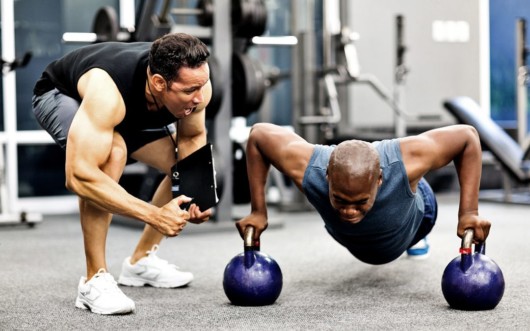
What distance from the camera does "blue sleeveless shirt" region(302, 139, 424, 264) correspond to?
2125 millimetres

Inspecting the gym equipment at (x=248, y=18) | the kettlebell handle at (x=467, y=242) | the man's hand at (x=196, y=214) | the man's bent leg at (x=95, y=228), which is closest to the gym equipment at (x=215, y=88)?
the gym equipment at (x=248, y=18)

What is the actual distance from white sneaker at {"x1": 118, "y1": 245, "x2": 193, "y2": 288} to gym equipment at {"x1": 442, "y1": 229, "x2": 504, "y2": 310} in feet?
3.17

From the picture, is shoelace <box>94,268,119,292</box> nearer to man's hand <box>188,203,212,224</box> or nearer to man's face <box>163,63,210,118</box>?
man's hand <box>188,203,212,224</box>

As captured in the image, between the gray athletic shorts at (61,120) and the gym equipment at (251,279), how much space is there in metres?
0.49

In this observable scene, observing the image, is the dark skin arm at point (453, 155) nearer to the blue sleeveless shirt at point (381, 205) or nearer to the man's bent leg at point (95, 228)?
the blue sleeveless shirt at point (381, 205)

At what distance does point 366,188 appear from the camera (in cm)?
195

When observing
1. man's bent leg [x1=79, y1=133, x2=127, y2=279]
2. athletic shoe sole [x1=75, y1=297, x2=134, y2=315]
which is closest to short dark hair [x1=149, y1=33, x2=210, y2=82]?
man's bent leg [x1=79, y1=133, x2=127, y2=279]

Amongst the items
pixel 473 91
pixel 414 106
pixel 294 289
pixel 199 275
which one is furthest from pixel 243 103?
pixel 473 91

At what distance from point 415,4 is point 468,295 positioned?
5752 millimetres

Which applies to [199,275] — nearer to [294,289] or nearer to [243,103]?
[294,289]

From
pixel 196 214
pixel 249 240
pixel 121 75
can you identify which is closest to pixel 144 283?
pixel 249 240

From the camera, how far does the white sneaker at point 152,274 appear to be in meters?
2.58

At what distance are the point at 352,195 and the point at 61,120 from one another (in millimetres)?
910

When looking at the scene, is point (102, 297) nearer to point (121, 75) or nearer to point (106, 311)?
point (106, 311)
